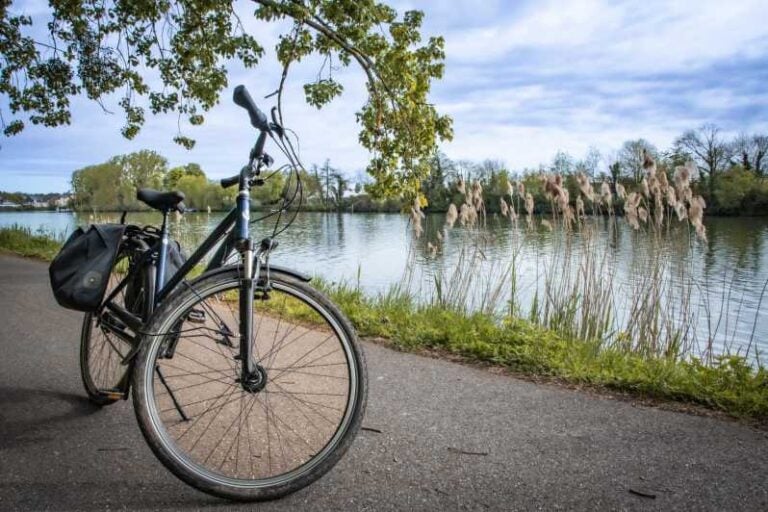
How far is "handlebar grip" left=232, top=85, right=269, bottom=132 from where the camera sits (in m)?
2.45

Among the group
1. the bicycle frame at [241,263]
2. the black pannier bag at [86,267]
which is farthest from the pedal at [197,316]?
the black pannier bag at [86,267]

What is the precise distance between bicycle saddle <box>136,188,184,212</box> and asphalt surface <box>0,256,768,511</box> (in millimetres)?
1220

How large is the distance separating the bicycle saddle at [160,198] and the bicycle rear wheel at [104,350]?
0.43 metres

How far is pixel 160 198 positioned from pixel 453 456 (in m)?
1.89

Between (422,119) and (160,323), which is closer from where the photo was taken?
(160,323)

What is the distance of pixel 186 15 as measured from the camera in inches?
471

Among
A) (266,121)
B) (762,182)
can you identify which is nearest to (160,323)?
(266,121)

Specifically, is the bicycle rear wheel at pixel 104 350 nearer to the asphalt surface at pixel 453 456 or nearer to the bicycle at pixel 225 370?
the bicycle at pixel 225 370

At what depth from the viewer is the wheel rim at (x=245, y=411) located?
2412mm

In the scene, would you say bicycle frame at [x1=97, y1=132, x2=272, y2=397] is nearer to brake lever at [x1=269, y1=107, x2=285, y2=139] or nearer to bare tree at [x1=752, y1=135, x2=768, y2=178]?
brake lever at [x1=269, y1=107, x2=285, y2=139]

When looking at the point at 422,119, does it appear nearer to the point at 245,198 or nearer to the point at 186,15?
the point at 186,15

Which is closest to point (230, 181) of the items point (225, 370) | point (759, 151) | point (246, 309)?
point (246, 309)

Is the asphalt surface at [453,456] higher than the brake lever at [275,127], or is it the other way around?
the brake lever at [275,127]

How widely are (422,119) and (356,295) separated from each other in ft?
13.1
